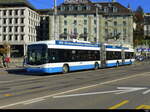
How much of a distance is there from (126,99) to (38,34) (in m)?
95.8

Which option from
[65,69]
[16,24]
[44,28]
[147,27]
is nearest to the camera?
[65,69]

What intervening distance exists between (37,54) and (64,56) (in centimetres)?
249

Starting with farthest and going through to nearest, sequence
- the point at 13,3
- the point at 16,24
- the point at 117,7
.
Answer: the point at 117,7
the point at 13,3
the point at 16,24

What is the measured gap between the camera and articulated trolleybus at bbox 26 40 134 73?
19.8 m

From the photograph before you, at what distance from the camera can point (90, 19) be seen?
9119 centimetres

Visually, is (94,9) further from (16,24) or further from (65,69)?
(65,69)

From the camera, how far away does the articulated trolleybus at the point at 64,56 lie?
19.8 m

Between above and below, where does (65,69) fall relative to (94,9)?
below

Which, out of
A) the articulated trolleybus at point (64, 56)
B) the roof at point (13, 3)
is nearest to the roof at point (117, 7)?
the roof at point (13, 3)

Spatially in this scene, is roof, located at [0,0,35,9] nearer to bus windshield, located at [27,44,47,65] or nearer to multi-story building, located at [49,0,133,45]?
multi-story building, located at [49,0,133,45]

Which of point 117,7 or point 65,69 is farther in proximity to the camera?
point 117,7

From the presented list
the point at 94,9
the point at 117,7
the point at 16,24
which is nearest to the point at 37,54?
the point at 94,9

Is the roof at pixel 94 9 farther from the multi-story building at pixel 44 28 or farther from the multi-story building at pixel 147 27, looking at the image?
the multi-story building at pixel 147 27

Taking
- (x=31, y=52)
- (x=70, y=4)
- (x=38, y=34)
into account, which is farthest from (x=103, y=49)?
(x=38, y=34)
